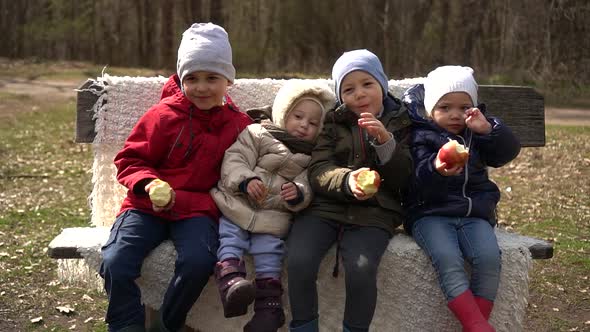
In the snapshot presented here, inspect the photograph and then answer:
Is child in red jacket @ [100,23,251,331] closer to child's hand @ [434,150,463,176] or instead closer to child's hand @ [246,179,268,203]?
child's hand @ [246,179,268,203]

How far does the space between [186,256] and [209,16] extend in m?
14.8

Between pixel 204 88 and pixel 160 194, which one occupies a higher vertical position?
pixel 204 88

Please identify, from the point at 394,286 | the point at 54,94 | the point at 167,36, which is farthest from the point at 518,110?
the point at 167,36

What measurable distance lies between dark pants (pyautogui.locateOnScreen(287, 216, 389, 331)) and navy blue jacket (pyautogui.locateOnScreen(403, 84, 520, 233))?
268 mm

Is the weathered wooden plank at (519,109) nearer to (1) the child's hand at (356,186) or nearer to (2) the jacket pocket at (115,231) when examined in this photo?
(1) the child's hand at (356,186)

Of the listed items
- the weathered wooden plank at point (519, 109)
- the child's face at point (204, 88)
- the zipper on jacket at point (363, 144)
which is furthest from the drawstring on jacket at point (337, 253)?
the weathered wooden plank at point (519, 109)

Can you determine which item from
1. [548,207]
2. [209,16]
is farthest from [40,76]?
[548,207]

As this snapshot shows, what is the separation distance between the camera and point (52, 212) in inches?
254

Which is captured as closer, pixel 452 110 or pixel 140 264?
pixel 140 264

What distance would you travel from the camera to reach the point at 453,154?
9.78 ft

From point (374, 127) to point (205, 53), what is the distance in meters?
0.83

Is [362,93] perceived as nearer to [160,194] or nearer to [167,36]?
[160,194]

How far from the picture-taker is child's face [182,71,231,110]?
130 inches

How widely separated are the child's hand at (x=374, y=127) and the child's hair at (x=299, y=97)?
14.4 inches
